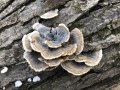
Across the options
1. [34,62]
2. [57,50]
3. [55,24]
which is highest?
[55,24]

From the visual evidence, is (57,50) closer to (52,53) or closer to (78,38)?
(52,53)

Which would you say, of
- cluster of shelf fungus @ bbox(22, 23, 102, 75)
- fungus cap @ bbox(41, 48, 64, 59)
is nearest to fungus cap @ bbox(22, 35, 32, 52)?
cluster of shelf fungus @ bbox(22, 23, 102, 75)

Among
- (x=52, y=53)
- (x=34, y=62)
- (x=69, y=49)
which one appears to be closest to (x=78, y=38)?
(x=69, y=49)

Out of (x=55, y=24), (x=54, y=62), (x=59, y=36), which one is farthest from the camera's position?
(x=55, y=24)

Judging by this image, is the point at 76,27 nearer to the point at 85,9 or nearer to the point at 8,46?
the point at 85,9

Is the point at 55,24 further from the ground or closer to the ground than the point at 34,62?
further from the ground

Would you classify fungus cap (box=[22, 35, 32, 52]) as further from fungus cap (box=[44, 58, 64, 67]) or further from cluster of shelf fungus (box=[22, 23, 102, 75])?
fungus cap (box=[44, 58, 64, 67])

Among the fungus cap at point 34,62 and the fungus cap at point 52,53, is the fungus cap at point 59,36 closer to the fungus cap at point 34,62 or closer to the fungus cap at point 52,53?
the fungus cap at point 52,53

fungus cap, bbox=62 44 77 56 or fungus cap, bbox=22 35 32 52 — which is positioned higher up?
fungus cap, bbox=22 35 32 52
